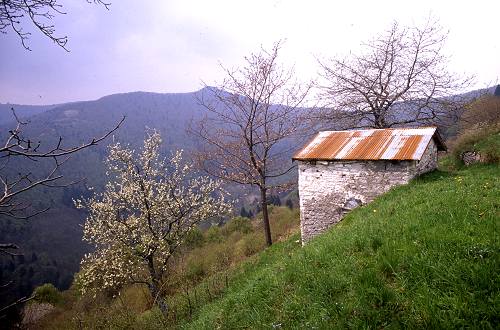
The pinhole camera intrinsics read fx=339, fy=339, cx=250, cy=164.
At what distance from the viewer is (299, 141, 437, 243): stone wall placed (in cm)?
1123

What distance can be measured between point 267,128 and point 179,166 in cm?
495

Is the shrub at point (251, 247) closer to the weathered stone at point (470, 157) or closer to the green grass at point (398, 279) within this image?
the weathered stone at point (470, 157)

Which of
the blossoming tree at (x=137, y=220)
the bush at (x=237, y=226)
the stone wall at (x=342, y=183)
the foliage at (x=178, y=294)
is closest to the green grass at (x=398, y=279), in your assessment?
the foliage at (x=178, y=294)

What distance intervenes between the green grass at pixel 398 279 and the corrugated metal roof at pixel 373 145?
13.6ft

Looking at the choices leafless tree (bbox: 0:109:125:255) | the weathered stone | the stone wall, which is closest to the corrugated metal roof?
the stone wall

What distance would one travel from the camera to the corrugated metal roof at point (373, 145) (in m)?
11.3

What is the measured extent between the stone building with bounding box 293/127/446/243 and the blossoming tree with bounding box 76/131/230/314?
5.62 m

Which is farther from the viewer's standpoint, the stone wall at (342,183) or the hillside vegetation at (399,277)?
the stone wall at (342,183)

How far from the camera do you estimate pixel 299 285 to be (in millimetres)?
5438

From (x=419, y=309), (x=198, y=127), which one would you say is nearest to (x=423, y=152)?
(x=419, y=309)

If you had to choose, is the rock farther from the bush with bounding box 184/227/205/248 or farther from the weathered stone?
the bush with bounding box 184/227/205/248

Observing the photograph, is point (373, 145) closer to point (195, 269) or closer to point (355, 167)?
point (355, 167)

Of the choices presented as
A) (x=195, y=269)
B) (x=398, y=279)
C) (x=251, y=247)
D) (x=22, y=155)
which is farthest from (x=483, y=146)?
(x=22, y=155)

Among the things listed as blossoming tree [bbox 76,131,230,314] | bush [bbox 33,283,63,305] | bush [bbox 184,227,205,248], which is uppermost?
blossoming tree [bbox 76,131,230,314]
